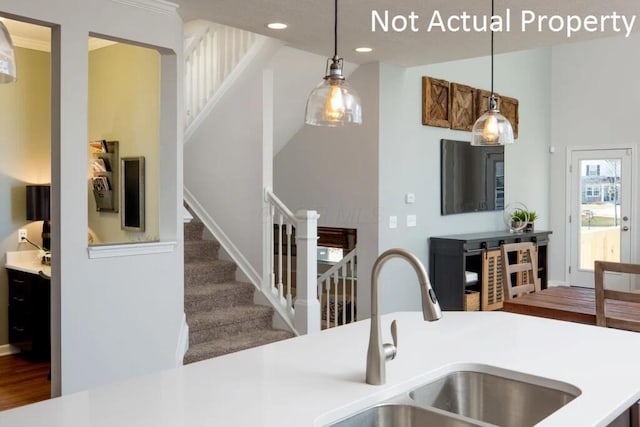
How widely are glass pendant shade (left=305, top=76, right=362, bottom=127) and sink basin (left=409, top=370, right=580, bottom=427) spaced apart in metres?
1.06

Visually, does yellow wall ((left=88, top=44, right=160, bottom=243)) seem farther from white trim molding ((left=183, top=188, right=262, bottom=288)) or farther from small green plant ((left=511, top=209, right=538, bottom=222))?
small green plant ((left=511, top=209, right=538, bottom=222))

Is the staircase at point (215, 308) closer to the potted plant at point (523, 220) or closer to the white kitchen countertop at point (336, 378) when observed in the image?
the white kitchen countertop at point (336, 378)

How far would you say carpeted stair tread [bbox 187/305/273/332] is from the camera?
4.54 m

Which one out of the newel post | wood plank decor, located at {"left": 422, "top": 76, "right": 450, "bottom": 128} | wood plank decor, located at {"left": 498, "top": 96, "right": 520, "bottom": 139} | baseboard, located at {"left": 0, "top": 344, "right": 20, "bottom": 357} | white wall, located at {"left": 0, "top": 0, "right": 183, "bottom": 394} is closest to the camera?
white wall, located at {"left": 0, "top": 0, "right": 183, "bottom": 394}

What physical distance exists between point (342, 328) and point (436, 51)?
3216 millimetres

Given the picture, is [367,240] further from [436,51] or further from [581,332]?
[581,332]

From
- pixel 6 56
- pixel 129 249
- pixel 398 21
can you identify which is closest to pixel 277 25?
pixel 398 21

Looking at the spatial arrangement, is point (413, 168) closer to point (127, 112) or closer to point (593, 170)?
point (127, 112)

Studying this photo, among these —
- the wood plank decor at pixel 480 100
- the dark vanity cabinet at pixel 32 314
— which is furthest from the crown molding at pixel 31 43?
the wood plank decor at pixel 480 100

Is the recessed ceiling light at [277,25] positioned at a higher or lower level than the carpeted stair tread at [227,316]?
higher

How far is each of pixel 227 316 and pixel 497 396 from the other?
3.17 m

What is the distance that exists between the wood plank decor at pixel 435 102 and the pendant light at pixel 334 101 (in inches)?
147

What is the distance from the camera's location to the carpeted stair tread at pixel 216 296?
4.79 m

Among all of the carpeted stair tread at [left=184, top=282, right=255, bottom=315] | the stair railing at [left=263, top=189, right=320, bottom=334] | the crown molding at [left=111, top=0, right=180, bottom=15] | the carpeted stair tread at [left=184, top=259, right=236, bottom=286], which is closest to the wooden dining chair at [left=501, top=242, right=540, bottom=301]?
the stair railing at [left=263, top=189, right=320, bottom=334]
